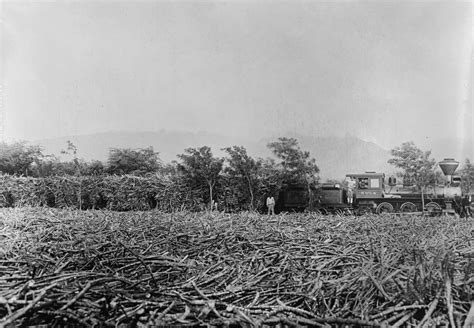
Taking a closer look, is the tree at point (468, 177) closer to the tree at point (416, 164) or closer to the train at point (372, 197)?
the tree at point (416, 164)

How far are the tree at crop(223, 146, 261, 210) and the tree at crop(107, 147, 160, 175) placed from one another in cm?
2055

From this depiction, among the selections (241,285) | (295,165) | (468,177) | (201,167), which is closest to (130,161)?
(201,167)

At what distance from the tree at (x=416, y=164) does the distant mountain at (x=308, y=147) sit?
2179 inches

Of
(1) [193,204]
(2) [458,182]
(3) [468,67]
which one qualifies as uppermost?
(3) [468,67]

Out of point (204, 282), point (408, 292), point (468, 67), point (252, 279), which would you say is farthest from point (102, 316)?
point (468, 67)

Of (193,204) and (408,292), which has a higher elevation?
(408,292)

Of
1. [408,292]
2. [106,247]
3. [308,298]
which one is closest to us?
[408,292]

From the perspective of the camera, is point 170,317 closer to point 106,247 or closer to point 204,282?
point 204,282

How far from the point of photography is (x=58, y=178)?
2689cm

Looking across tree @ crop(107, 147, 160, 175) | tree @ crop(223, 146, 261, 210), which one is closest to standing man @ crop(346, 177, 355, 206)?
tree @ crop(223, 146, 261, 210)

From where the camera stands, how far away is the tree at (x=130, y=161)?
43.1 m

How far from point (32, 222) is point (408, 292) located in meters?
5.14

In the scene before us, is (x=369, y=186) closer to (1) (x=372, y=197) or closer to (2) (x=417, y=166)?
(1) (x=372, y=197)

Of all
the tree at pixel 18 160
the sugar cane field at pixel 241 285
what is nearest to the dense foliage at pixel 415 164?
the sugar cane field at pixel 241 285
